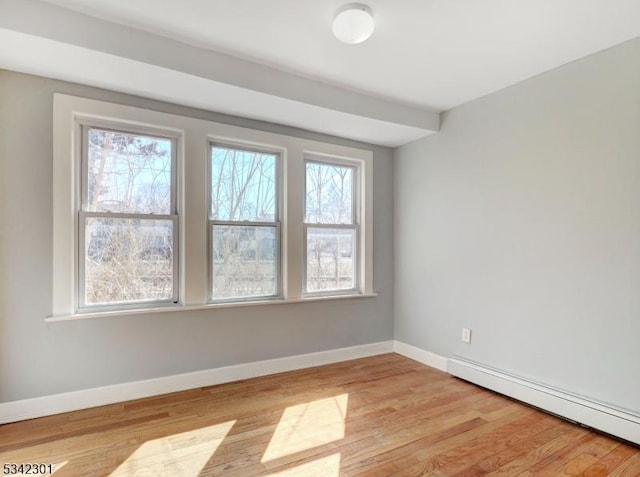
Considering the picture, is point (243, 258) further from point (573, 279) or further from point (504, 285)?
point (573, 279)

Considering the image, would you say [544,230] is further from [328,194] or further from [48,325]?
[48,325]

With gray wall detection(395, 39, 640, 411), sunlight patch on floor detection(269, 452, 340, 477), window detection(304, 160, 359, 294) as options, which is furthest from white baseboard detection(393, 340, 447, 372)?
sunlight patch on floor detection(269, 452, 340, 477)

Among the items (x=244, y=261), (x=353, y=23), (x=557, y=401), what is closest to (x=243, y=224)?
(x=244, y=261)

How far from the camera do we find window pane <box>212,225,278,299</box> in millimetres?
3057

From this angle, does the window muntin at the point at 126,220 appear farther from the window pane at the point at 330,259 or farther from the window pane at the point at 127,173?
the window pane at the point at 330,259

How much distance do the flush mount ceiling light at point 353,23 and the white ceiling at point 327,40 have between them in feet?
0.18

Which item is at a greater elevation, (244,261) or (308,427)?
(244,261)

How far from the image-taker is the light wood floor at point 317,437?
6.11 feet

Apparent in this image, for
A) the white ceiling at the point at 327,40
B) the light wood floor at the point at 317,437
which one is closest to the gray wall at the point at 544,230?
the white ceiling at the point at 327,40

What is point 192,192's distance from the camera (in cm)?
287

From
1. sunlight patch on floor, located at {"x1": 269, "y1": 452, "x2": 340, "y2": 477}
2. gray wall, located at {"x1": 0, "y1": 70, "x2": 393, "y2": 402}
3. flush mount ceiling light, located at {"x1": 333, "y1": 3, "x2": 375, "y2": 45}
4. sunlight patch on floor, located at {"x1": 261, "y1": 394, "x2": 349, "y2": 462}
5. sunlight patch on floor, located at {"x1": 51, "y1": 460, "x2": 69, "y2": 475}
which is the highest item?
flush mount ceiling light, located at {"x1": 333, "y1": 3, "x2": 375, "y2": 45}

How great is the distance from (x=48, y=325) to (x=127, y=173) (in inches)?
47.9

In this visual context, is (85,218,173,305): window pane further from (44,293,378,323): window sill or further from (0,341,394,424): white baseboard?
(0,341,394,424): white baseboard

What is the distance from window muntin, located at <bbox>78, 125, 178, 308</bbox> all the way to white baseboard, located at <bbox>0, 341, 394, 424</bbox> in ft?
2.06
